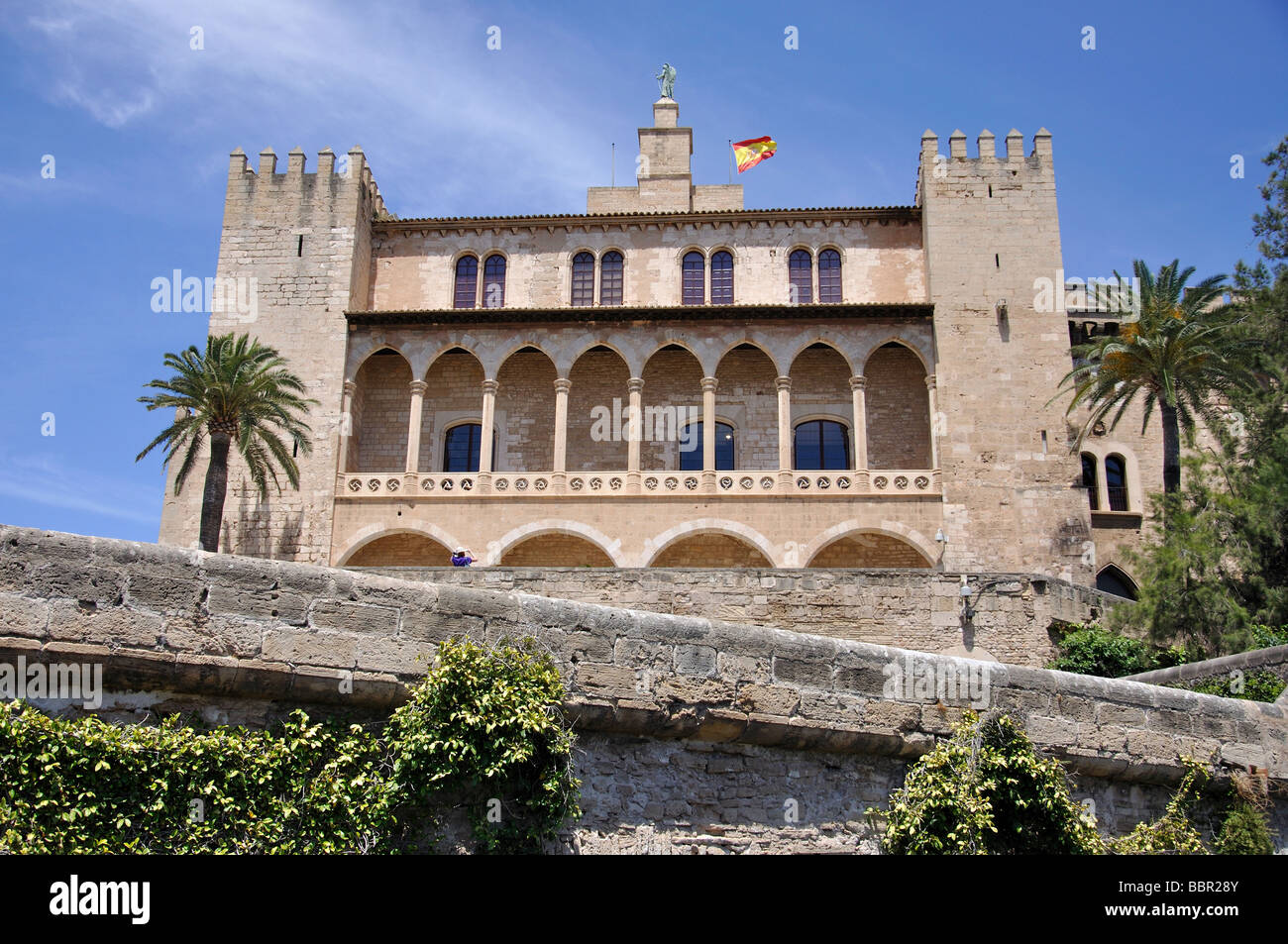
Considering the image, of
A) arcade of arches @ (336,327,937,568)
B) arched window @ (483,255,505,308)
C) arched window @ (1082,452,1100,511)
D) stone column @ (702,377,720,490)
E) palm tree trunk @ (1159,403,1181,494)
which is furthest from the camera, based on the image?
arched window @ (1082,452,1100,511)

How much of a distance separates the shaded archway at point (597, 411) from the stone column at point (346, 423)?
600cm

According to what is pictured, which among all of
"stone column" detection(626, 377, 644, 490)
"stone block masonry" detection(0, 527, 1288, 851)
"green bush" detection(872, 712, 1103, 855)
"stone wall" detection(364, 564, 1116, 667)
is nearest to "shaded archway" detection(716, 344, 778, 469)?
"stone column" detection(626, 377, 644, 490)

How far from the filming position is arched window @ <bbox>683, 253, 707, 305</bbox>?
1383 inches

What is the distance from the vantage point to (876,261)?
3500 centimetres

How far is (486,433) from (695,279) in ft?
26.2

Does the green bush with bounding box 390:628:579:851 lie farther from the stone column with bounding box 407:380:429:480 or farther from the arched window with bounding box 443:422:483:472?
the arched window with bounding box 443:422:483:472

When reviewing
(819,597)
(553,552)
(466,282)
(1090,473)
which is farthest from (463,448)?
(1090,473)

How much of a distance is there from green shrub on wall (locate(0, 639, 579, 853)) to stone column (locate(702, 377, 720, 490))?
74.5ft

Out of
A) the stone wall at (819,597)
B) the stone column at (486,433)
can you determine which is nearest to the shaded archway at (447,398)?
the stone column at (486,433)

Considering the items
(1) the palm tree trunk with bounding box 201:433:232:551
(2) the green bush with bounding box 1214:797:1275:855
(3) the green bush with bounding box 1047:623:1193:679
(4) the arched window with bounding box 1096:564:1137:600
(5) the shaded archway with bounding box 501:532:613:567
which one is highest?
(1) the palm tree trunk with bounding box 201:433:232:551

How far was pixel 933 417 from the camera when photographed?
1250 inches

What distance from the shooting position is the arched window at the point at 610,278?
3538 centimetres
